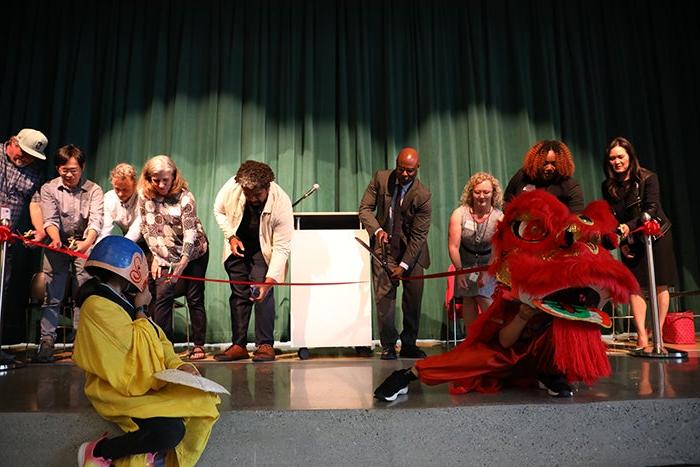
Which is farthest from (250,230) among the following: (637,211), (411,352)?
(637,211)

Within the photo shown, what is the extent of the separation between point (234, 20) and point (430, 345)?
3.95 metres


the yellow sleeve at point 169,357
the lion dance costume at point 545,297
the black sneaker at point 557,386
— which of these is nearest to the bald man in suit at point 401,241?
the lion dance costume at point 545,297

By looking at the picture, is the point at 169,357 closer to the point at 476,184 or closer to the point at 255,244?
the point at 255,244

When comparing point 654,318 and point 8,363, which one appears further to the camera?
point 654,318

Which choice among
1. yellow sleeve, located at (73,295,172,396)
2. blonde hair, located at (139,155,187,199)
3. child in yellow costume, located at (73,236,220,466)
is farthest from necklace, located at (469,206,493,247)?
yellow sleeve, located at (73,295,172,396)

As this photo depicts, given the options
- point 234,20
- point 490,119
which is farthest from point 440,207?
point 234,20

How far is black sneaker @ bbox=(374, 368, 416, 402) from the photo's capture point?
2354 millimetres

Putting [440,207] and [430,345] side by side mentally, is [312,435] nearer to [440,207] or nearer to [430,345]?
[430,345]

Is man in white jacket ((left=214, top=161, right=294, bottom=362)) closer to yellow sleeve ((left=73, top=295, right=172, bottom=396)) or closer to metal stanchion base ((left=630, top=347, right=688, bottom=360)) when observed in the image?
yellow sleeve ((left=73, top=295, right=172, bottom=396))

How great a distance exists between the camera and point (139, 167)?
6.11 meters

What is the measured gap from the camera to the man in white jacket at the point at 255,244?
3.94 meters

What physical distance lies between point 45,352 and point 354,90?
12.6ft

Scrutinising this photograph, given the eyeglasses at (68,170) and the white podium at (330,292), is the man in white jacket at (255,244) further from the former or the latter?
the eyeglasses at (68,170)

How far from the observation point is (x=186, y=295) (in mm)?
4320
